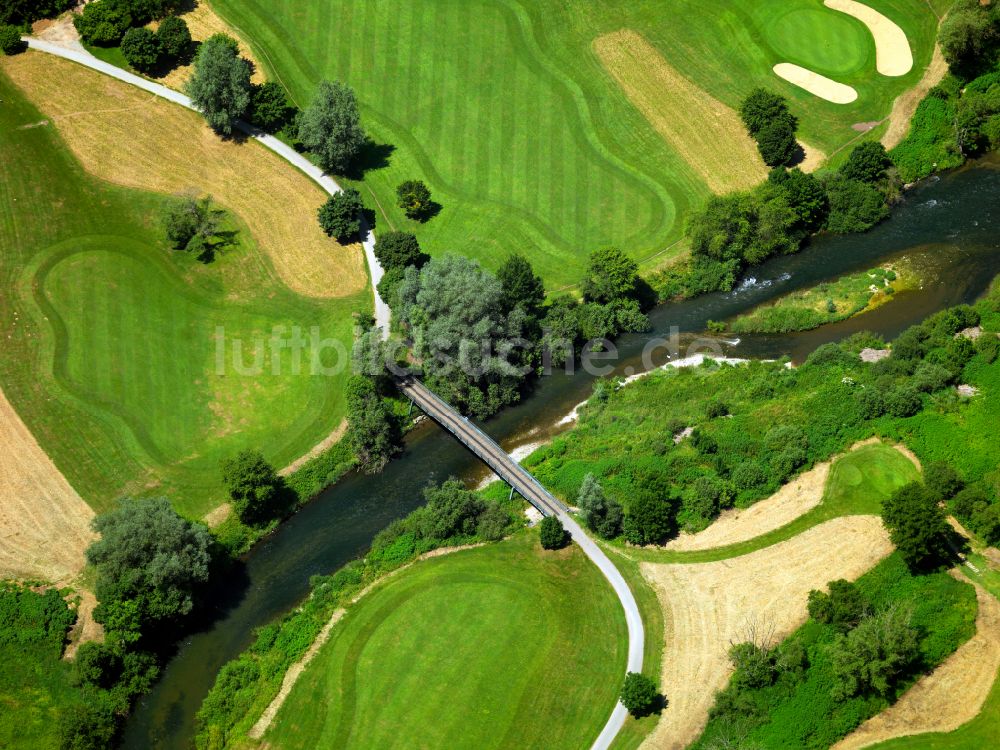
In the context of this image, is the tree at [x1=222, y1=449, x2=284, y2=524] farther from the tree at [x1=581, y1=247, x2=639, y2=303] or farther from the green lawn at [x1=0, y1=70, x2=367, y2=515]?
the tree at [x1=581, y1=247, x2=639, y2=303]

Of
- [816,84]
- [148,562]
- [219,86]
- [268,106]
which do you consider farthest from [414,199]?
[816,84]

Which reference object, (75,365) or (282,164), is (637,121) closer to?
(282,164)

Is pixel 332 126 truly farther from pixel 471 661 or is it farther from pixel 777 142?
pixel 471 661

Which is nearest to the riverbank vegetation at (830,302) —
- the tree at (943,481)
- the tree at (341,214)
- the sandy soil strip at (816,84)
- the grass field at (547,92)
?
the grass field at (547,92)

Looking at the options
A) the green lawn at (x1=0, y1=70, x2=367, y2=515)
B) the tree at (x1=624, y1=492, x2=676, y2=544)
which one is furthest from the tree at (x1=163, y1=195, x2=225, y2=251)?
the tree at (x1=624, y1=492, x2=676, y2=544)

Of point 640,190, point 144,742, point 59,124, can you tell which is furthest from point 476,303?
point 59,124

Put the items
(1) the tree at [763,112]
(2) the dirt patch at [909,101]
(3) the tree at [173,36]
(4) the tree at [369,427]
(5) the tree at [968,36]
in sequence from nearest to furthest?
(4) the tree at [369,427] → (1) the tree at [763,112] → (5) the tree at [968,36] → (2) the dirt patch at [909,101] → (3) the tree at [173,36]

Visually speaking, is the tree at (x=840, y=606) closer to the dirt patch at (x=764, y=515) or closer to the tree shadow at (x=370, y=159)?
the dirt patch at (x=764, y=515)
